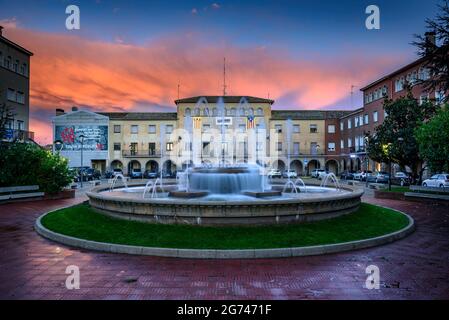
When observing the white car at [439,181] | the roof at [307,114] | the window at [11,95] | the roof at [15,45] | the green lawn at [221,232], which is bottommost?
the green lawn at [221,232]

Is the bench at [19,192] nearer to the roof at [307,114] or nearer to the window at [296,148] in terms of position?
the roof at [307,114]

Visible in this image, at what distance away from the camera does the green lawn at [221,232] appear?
26.4 feet

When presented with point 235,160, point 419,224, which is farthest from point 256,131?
point 419,224

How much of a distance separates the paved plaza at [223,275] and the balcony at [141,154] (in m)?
49.3

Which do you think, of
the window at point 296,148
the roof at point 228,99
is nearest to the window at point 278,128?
the window at point 296,148

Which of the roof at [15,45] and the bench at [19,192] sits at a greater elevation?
the roof at [15,45]

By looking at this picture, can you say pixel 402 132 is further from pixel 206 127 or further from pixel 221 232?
pixel 206 127

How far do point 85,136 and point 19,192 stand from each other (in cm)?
3933

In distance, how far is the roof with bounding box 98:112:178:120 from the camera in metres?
56.9

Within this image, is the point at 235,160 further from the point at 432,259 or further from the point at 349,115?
the point at 432,259

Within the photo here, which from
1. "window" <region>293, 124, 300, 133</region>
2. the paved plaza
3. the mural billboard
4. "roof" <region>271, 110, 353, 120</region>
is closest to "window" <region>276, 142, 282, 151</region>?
"window" <region>293, 124, 300, 133</region>

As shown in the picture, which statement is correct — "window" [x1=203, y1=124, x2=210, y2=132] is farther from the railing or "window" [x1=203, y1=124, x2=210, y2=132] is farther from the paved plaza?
the paved plaza

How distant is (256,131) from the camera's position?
5631 cm

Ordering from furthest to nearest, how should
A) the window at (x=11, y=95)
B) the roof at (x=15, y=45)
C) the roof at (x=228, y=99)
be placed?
the roof at (x=228, y=99)
the window at (x=11, y=95)
the roof at (x=15, y=45)
